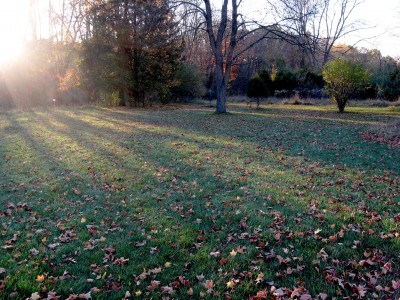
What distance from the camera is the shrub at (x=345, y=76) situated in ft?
66.3

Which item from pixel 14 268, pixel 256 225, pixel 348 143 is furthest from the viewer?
pixel 348 143

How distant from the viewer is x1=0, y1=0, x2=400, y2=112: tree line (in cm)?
1880

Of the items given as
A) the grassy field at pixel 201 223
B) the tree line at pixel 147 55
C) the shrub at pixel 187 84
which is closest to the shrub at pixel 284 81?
the tree line at pixel 147 55

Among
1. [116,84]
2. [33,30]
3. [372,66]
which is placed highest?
[33,30]

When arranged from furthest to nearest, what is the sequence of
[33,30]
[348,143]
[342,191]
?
[33,30], [348,143], [342,191]

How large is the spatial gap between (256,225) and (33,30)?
114 feet

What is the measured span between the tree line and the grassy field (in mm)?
10864

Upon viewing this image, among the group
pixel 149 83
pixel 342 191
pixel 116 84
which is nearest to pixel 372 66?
pixel 149 83

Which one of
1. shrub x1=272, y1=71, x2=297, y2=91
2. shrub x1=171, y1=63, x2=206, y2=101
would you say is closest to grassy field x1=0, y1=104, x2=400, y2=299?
shrub x1=171, y1=63, x2=206, y2=101

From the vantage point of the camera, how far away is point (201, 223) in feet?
15.9

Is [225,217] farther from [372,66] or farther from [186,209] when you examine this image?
[372,66]

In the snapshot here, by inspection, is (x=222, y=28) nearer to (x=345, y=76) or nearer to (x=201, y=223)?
(x=345, y=76)

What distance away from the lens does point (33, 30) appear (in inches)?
1270

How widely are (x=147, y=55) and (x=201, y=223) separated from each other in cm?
→ 2273
